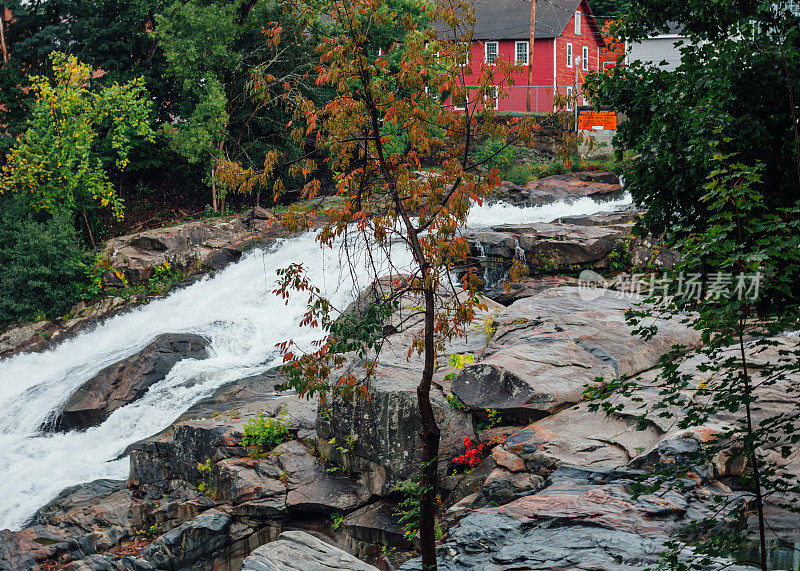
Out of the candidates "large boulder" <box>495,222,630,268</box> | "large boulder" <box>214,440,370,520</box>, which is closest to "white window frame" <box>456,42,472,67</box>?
"large boulder" <box>214,440,370,520</box>

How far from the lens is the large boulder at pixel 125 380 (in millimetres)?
14516

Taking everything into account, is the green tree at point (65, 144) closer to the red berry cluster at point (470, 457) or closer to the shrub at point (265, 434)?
the shrub at point (265, 434)

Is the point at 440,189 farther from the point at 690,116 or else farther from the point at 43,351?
the point at 43,351

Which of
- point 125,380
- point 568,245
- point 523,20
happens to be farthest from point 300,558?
point 523,20

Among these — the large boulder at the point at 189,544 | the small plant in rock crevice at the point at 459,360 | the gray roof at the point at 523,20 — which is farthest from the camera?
the gray roof at the point at 523,20

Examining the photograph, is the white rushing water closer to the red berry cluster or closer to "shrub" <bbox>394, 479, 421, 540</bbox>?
"shrub" <bbox>394, 479, 421, 540</bbox>

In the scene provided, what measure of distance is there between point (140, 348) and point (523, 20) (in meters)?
25.7

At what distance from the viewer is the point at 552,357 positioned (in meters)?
9.84

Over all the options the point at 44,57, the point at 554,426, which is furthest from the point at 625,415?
the point at 44,57

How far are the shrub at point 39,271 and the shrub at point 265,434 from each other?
12105 millimetres

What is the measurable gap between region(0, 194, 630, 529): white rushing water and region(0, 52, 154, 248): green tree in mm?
5264

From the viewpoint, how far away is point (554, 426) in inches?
339

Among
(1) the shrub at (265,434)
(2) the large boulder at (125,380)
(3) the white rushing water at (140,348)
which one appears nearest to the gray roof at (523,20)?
A: (3) the white rushing water at (140,348)

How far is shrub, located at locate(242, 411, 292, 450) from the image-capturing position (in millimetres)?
10727
